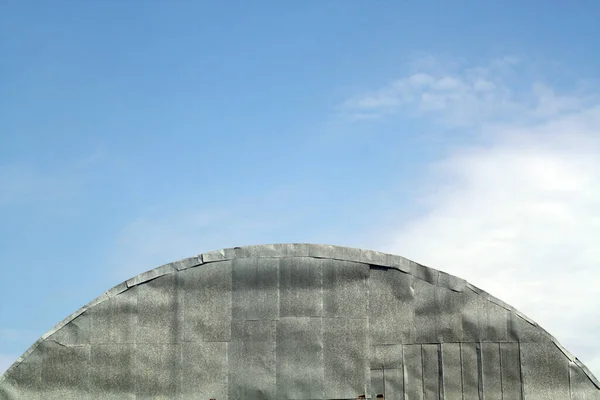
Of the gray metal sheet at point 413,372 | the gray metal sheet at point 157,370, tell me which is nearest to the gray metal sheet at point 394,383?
the gray metal sheet at point 413,372

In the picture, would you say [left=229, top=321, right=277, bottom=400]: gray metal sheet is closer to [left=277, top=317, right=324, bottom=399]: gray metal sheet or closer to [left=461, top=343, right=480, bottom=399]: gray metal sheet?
[left=277, top=317, right=324, bottom=399]: gray metal sheet

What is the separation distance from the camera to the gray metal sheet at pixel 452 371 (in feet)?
65.8

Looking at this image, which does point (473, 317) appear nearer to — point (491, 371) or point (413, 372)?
point (491, 371)

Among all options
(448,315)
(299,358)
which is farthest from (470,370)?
(299,358)

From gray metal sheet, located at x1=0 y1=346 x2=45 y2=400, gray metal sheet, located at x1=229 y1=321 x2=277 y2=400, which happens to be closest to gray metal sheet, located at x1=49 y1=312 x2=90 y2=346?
gray metal sheet, located at x1=0 y1=346 x2=45 y2=400

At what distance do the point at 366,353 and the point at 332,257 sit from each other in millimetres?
2404

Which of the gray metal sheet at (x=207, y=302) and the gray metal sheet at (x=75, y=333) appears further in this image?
the gray metal sheet at (x=75, y=333)

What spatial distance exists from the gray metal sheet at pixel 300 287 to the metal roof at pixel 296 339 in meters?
0.02

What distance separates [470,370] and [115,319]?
8.58 meters

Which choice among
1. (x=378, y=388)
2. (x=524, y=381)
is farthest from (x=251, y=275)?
(x=524, y=381)

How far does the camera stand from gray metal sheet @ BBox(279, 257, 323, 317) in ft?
67.1

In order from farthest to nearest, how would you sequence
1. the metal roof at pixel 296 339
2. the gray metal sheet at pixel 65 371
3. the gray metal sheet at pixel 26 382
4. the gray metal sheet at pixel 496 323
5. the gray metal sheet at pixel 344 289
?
the gray metal sheet at pixel 26 382, the gray metal sheet at pixel 65 371, the gray metal sheet at pixel 344 289, the gray metal sheet at pixel 496 323, the metal roof at pixel 296 339

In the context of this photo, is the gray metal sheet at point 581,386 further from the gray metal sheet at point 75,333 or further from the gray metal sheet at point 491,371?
the gray metal sheet at point 75,333

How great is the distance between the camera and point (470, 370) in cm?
2014
